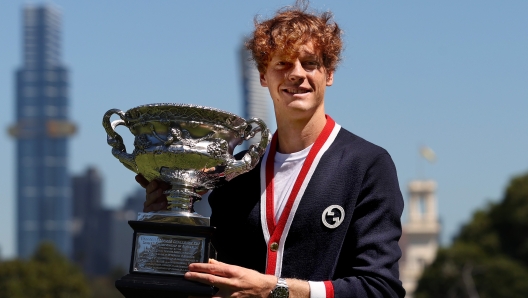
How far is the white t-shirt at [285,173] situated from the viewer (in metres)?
4.67

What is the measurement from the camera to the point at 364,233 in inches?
176

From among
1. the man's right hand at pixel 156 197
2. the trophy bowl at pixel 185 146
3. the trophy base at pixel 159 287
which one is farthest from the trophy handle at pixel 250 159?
the trophy base at pixel 159 287

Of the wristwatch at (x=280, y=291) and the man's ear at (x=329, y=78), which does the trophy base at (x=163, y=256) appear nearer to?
the wristwatch at (x=280, y=291)

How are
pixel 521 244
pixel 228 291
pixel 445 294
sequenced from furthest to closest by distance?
pixel 445 294, pixel 521 244, pixel 228 291

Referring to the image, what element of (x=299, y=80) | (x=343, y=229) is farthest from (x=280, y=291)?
(x=299, y=80)

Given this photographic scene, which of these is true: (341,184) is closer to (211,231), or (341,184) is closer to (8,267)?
Result: (211,231)

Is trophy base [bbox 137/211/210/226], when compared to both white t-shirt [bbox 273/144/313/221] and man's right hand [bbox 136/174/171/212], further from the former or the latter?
white t-shirt [bbox 273/144/313/221]

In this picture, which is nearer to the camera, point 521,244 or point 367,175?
point 367,175

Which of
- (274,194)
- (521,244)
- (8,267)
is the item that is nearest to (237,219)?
(274,194)

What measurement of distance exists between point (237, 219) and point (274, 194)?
170mm

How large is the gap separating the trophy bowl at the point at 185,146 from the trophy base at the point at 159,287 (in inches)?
8.7

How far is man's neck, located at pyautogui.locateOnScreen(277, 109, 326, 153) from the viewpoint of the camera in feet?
15.3

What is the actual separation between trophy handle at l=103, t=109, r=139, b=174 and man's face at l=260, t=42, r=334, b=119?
57 cm

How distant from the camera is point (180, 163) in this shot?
14.9ft
